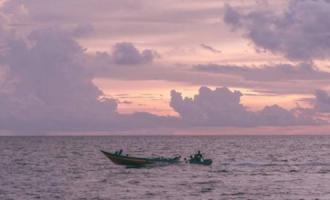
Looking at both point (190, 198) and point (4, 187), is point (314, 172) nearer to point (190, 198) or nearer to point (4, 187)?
point (190, 198)

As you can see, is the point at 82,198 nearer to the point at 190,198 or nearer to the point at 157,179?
the point at 190,198

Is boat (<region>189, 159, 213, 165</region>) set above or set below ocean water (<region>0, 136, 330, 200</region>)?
above

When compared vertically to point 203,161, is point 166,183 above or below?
below

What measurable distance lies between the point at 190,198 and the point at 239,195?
4579 millimetres

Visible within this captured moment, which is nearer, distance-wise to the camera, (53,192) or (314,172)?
(53,192)

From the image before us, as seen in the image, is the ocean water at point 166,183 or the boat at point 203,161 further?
the boat at point 203,161

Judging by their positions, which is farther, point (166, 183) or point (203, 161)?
point (203, 161)

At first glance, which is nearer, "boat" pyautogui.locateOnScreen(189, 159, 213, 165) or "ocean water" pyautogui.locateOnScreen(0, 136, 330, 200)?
"ocean water" pyautogui.locateOnScreen(0, 136, 330, 200)

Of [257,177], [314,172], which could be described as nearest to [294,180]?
[257,177]

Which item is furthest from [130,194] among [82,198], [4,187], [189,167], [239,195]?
[189,167]

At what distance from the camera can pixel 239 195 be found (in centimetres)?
4997

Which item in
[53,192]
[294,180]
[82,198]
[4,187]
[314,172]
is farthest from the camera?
[314,172]

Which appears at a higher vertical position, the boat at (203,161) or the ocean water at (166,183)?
the boat at (203,161)

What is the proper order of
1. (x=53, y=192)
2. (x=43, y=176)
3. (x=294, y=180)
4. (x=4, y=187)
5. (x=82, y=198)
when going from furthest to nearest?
(x=43, y=176)
(x=294, y=180)
(x=4, y=187)
(x=53, y=192)
(x=82, y=198)
